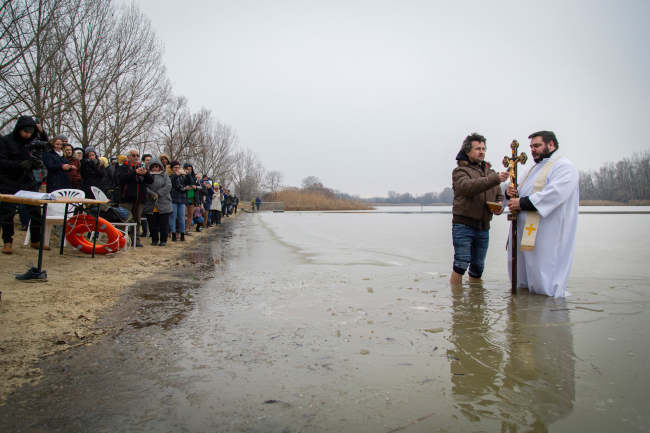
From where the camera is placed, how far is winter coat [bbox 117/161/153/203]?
9.12 m

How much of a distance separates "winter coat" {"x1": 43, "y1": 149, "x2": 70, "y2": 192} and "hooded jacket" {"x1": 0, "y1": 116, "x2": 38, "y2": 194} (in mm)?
2566

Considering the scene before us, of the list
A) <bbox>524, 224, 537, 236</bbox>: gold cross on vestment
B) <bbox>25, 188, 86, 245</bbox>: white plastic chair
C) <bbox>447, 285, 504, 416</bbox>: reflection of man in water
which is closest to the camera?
<bbox>447, 285, 504, 416</bbox>: reflection of man in water

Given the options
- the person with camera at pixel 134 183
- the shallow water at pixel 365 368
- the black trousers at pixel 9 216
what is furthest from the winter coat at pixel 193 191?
the shallow water at pixel 365 368

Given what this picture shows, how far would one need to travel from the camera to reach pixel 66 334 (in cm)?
325

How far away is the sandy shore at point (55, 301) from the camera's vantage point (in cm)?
278

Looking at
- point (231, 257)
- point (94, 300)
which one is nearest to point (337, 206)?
point (231, 257)

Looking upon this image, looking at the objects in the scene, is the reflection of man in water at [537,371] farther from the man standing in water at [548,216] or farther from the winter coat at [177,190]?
the winter coat at [177,190]

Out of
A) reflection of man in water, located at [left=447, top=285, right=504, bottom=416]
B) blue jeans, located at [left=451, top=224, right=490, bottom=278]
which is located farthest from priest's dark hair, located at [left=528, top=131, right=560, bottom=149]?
reflection of man in water, located at [left=447, top=285, right=504, bottom=416]

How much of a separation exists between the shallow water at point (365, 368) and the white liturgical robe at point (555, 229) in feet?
0.87

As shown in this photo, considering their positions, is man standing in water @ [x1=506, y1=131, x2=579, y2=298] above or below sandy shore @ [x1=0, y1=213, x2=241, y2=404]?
above

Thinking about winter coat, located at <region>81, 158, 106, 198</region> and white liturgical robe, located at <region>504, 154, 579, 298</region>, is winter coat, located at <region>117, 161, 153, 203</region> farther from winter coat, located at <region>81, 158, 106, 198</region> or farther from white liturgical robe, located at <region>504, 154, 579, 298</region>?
Result: white liturgical robe, located at <region>504, 154, 579, 298</region>

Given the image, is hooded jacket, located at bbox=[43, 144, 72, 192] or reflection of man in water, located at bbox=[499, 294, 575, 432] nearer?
reflection of man in water, located at bbox=[499, 294, 575, 432]

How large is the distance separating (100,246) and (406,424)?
7.12 metres

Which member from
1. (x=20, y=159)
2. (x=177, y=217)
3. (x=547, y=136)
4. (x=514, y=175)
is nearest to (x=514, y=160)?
(x=514, y=175)
